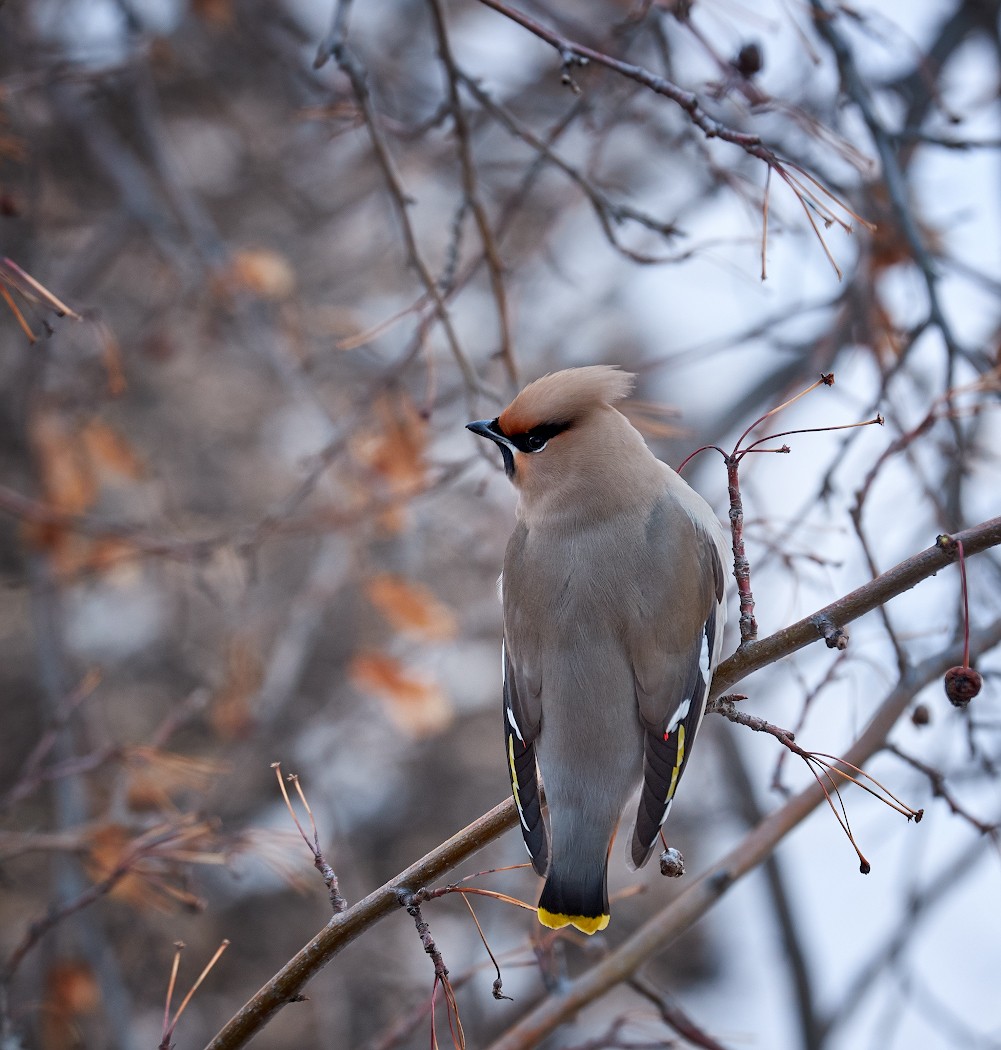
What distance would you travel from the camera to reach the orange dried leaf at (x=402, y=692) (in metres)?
3.41

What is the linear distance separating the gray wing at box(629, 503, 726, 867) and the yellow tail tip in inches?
5.7

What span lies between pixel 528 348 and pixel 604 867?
377 cm

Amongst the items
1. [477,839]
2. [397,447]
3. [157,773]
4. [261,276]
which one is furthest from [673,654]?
[261,276]

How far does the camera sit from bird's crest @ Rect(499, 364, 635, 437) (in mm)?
2244

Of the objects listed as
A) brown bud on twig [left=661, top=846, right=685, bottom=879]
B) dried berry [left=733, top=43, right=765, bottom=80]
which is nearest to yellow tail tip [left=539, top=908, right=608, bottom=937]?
brown bud on twig [left=661, top=846, right=685, bottom=879]

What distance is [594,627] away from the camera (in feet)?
6.98

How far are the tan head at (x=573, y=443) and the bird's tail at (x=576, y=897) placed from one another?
2.26ft

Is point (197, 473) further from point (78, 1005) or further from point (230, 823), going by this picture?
point (78, 1005)

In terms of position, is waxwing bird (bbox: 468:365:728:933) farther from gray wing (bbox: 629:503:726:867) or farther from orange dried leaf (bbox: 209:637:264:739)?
orange dried leaf (bbox: 209:637:264:739)

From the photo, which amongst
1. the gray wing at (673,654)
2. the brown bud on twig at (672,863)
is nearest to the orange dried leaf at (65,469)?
the gray wing at (673,654)

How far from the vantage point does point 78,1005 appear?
3.14 metres

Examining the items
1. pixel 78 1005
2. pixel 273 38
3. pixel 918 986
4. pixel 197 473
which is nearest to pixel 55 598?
pixel 78 1005

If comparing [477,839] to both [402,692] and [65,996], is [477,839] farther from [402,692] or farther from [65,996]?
[65,996]

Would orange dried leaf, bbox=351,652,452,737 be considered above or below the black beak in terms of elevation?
below
